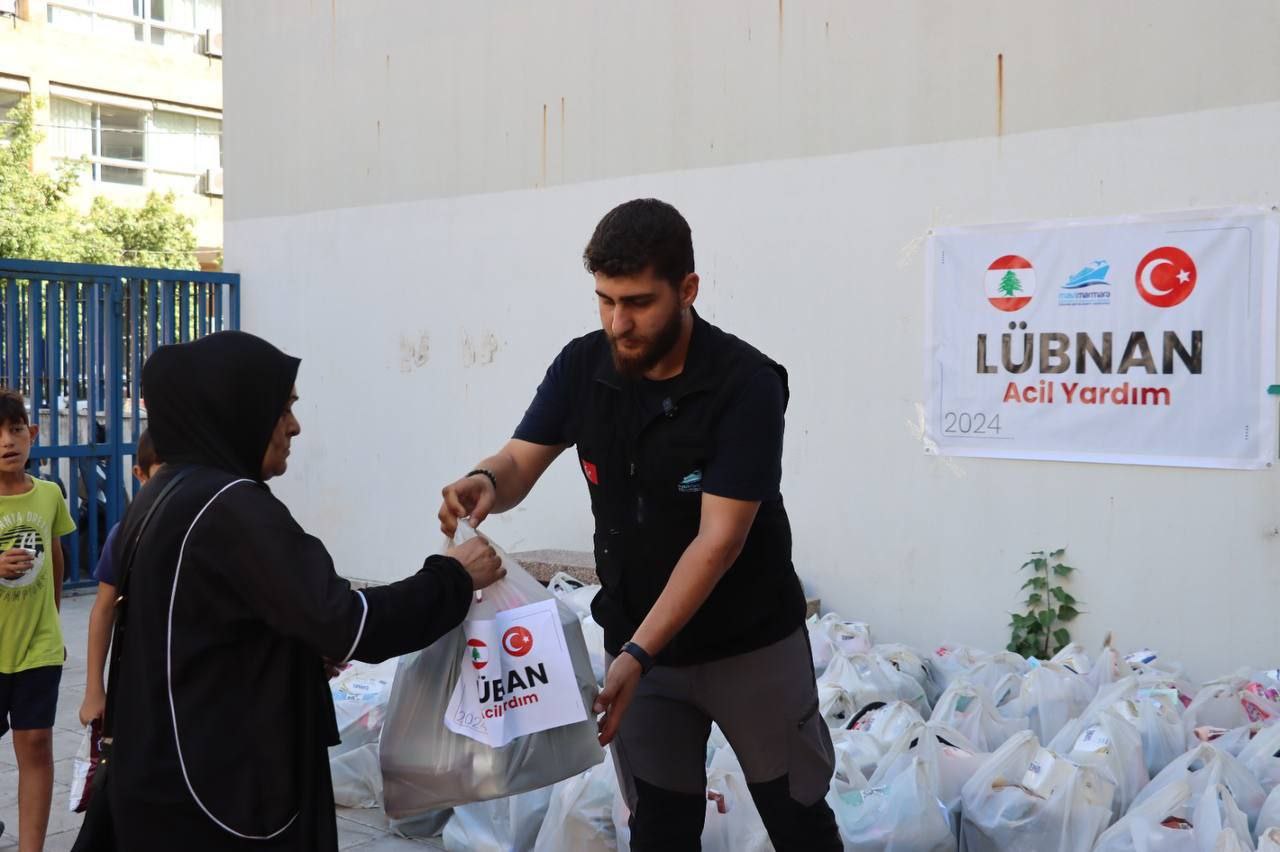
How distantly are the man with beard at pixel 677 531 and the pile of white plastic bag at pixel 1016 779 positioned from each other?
0.91 metres

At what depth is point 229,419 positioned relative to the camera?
224cm

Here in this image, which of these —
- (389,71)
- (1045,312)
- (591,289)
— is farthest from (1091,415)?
(389,71)

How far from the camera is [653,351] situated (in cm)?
260

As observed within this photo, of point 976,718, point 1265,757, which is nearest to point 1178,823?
point 1265,757

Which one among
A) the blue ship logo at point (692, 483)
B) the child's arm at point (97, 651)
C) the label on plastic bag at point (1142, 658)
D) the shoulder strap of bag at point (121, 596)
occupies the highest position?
the blue ship logo at point (692, 483)

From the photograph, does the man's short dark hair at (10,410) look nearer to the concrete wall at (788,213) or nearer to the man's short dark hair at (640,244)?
the man's short dark hair at (640,244)

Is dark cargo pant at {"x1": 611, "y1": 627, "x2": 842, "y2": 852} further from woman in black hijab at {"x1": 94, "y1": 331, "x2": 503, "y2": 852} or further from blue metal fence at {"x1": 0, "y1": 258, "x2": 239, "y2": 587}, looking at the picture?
blue metal fence at {"x1": 0, "y1": 258, "x2": 239, "y2": 587}

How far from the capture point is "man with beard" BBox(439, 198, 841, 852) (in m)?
2.54

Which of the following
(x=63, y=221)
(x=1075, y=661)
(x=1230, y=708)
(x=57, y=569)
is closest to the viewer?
(x=57, y=569)

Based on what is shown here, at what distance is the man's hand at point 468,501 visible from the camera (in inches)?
108

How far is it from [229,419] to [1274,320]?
4.34m

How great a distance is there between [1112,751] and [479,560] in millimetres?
2298

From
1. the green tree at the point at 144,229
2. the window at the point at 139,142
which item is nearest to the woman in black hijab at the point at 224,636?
the green tree at the point at 144,229

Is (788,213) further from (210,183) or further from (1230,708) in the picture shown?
(210,183)
